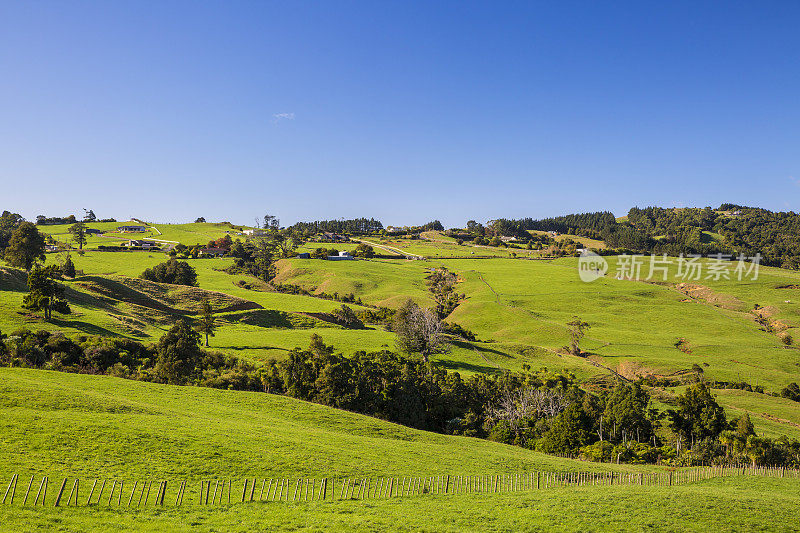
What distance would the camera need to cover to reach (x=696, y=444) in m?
49.5

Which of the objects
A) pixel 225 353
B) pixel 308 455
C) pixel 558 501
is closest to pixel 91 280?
pixel 225 353

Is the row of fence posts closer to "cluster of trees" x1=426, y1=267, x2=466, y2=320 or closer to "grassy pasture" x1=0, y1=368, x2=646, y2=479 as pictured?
"grassy pasture" x1=0, y1=368, x2=646, y2=479

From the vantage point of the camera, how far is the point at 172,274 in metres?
118

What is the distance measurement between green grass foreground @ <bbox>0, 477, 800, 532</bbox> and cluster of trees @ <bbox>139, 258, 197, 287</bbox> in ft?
347

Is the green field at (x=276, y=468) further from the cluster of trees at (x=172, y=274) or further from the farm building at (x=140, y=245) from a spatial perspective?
the farm building at (x=140, y=245)

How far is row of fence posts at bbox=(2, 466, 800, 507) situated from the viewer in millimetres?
21031

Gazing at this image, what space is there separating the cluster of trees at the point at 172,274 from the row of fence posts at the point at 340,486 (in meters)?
102

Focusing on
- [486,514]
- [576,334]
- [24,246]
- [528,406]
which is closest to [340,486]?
[486,514]

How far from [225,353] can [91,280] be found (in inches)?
1900

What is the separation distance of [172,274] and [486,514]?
112 m

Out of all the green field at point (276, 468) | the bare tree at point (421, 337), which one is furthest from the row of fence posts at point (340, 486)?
the bare tree at point (421, 337)

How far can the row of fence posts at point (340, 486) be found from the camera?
69.0ft

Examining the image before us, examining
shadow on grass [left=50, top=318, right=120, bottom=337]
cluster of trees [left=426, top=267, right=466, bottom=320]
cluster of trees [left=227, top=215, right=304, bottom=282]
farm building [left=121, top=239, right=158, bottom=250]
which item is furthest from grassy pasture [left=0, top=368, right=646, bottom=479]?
farm building [left=121, top=239, right=158, bottom=250]

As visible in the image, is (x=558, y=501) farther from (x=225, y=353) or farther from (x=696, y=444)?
(x=225, y=353)
